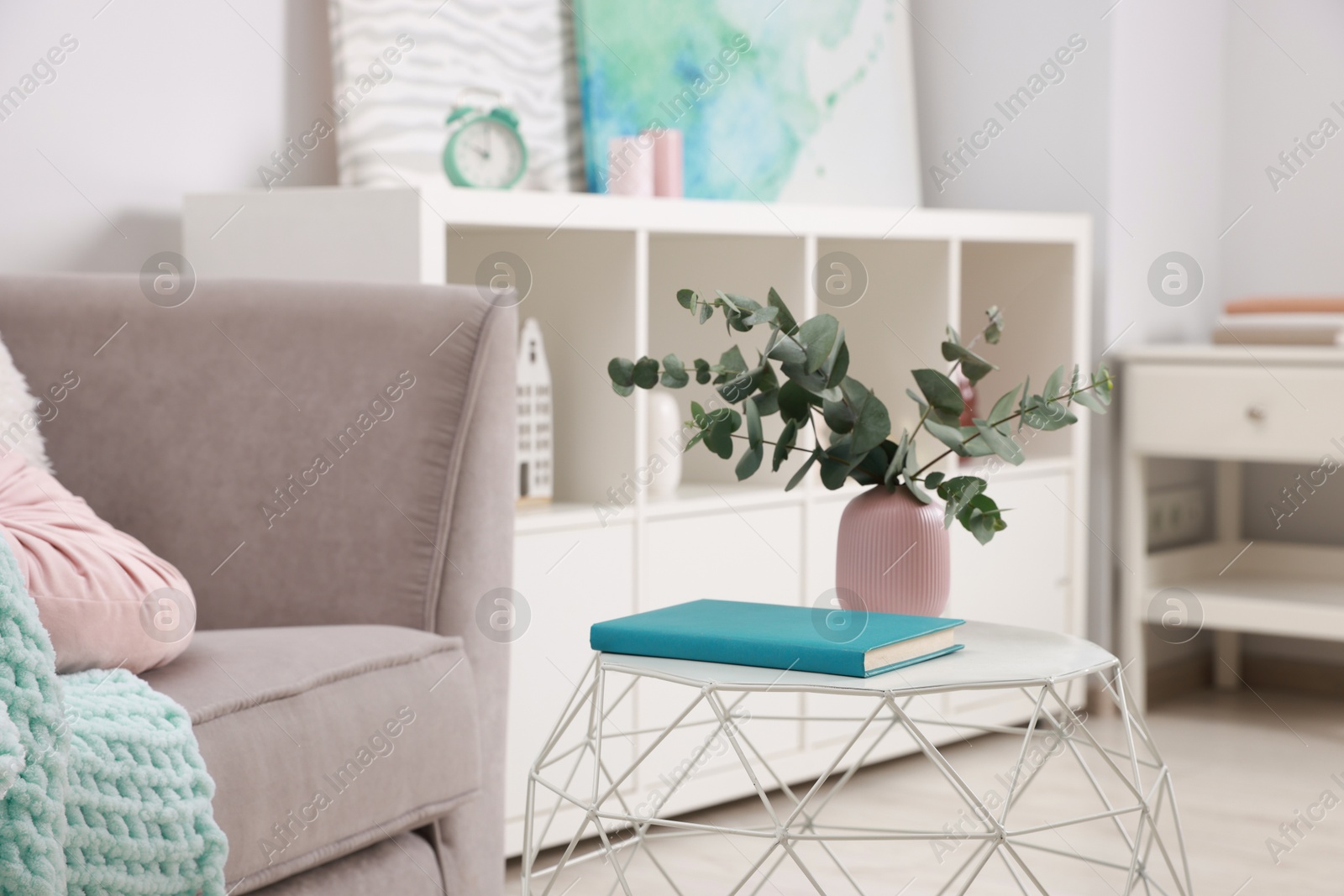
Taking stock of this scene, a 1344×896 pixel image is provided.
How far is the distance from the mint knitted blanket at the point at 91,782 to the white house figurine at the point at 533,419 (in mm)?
952

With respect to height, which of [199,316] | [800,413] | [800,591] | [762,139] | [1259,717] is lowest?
[1259,717]

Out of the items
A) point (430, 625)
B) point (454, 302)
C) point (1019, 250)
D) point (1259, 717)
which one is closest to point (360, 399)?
point (454, 302)

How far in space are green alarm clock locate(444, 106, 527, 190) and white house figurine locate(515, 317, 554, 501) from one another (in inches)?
10.5

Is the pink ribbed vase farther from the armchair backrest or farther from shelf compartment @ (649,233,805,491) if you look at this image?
shelf compartment @ (649,233,805,491)

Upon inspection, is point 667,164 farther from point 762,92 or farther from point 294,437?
point 294,437

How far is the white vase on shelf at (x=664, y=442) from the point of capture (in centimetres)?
239

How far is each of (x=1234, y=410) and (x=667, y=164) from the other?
124 cm

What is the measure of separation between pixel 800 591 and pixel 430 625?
977 mm

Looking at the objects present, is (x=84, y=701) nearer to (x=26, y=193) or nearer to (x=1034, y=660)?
(x=1034, y=660)

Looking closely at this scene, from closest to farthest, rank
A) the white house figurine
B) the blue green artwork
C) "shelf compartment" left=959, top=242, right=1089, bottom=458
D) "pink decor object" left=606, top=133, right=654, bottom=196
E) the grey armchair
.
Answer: the grey armchair → the white house figurine → "pink decor object" left=606, top=133, right=654, bottom=196 → the blue green artwork → "shelf compartment" left=959, top=242, right=1089, bottom=458

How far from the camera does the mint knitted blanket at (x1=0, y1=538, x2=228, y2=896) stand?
3.79 ft

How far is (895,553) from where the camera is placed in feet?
4.58

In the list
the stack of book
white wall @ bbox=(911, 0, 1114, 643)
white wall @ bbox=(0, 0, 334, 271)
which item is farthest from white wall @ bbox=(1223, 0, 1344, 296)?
white wall @ bbox=(0, 0, 334, 271)

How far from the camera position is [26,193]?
2.12 m
